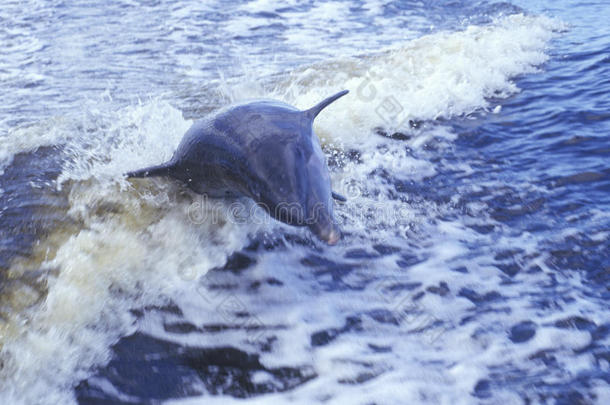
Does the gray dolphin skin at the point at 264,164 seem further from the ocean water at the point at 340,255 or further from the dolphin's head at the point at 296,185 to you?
the ocean water at the point at 340,255

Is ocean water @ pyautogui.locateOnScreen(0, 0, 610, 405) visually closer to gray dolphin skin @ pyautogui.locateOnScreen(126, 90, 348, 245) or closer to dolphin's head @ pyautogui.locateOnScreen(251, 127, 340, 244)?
gray dolphin skin @ pyautogui.locateOnScreen(126, 90, 348, 245)

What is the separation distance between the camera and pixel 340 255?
437 cm

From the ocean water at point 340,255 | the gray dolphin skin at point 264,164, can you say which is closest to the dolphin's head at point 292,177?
the gray dolphin skin at point 264,164

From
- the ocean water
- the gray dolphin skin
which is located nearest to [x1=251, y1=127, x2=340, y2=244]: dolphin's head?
the gray dolphin skin

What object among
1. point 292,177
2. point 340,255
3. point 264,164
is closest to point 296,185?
point 292,177

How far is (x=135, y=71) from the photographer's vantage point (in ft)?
29.8

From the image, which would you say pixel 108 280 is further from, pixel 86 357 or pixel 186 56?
pixel 186 56

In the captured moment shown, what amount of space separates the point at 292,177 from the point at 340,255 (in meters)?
1.06

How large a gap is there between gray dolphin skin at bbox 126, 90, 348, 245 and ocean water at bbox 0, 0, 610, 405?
19.9 inches

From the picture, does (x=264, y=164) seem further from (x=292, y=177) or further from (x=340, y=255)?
(x=340, y=255)

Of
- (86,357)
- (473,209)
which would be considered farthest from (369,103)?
(86,357)

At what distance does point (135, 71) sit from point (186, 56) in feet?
3.89

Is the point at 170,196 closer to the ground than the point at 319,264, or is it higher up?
higher up

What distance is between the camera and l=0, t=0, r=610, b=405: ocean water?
3270 mm
